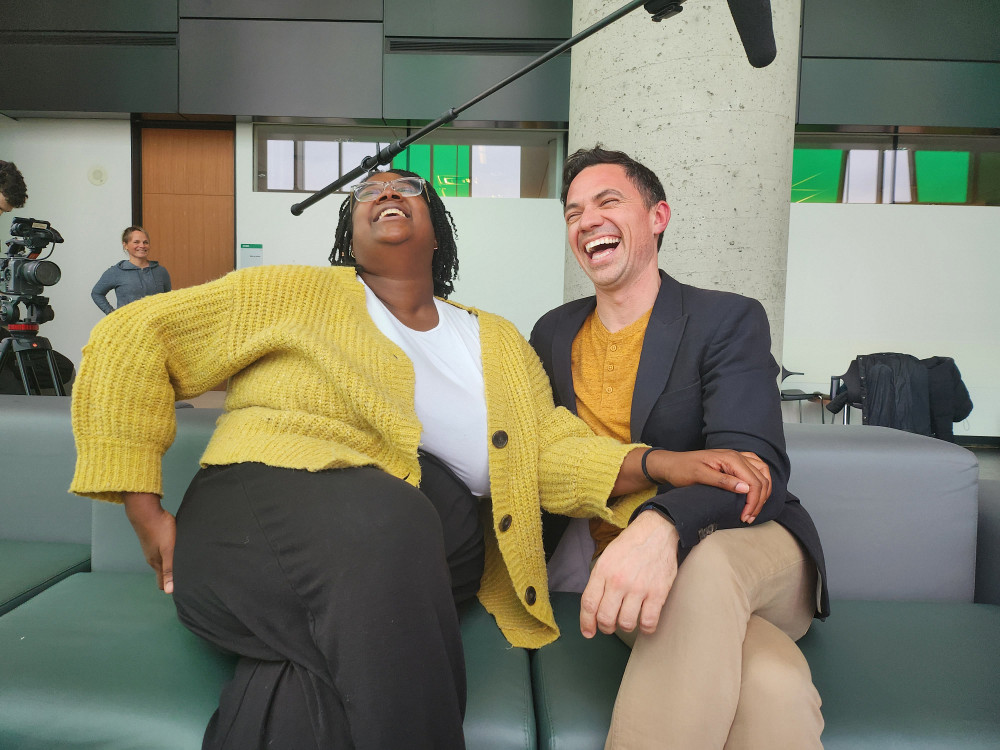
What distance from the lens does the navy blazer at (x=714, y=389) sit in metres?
1.19

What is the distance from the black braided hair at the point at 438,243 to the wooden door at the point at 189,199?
4505 mm

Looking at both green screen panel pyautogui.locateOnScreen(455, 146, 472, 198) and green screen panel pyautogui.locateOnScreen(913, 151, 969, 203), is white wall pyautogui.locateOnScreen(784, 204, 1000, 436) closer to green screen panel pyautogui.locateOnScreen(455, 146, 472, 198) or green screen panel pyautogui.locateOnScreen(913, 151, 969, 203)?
green screen panel pyautogui.locateOnScreen(913, 151, 969, 203)

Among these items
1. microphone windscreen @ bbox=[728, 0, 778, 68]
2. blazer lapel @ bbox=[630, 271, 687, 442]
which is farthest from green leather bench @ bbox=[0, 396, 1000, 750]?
microphone windscreen @ bbox=[728, 0, 778, 68]

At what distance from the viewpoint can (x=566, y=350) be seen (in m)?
1.51

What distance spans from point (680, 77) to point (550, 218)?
383 centimetres

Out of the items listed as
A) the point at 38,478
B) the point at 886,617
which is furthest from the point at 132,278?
the point at 886,617

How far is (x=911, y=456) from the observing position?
1.54m

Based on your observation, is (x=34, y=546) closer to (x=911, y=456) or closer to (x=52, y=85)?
(x=911, y=456)

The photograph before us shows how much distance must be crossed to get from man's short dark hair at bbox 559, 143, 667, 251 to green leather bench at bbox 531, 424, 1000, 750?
65 cm

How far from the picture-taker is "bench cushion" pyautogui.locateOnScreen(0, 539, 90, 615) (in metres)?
1.37

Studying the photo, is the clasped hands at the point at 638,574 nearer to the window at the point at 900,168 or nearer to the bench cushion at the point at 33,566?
the bench cushion at the point at 33,566

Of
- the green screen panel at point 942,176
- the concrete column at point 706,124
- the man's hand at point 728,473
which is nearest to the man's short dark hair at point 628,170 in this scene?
the man's hand at point 728,473

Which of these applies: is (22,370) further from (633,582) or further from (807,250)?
(807,250)

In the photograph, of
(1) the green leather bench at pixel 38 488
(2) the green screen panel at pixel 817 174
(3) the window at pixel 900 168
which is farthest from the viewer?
(2) the green screen panel at pixel 817 174
